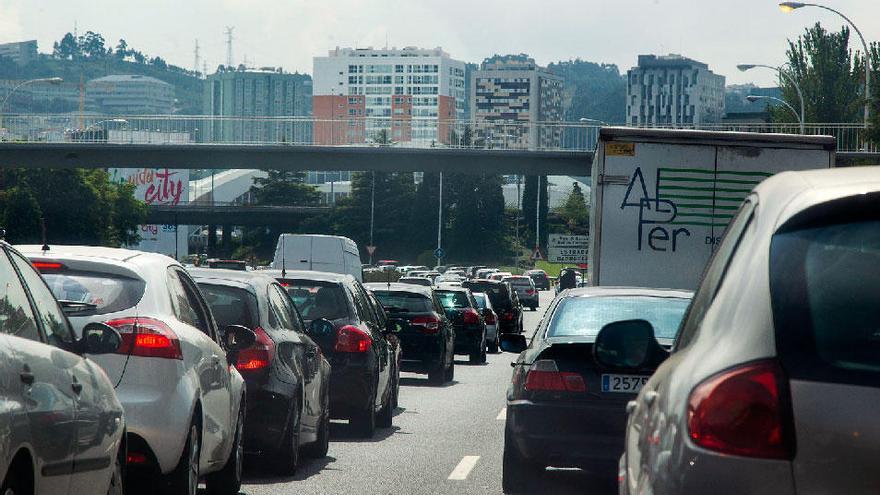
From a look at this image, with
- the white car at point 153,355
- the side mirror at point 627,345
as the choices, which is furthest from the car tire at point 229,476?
the side mirror at point 627,345

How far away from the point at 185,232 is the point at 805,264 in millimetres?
153509

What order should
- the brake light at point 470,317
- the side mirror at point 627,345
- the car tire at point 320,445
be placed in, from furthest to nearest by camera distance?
1. the brake light at point 470,317
2. the car tire at point 320,445
3. the side mirror at point 627,345

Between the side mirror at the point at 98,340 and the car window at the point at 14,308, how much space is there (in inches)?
23.2

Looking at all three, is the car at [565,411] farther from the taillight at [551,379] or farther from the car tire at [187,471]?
the car tire at [187,471]

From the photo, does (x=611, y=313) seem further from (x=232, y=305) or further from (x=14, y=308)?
(x=14, y=308)

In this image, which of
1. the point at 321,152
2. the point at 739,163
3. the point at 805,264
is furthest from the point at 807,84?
the point at 805,264

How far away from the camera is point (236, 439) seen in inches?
393

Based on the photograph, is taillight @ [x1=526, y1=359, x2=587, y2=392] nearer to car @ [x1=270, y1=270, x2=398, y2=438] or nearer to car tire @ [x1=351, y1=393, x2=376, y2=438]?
car @ [x1=270, y1=270, x2=398, y2=438]

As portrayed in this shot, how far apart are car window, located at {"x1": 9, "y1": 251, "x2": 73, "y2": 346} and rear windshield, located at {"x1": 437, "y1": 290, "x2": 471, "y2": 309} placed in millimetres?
25751

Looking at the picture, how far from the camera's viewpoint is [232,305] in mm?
11562

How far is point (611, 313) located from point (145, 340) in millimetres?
3677

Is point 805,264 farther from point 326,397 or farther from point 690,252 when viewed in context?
point 690,252

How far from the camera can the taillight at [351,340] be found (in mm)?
15109

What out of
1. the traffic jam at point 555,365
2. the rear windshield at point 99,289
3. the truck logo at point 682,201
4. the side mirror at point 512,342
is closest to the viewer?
the traffic jam at point 555,365
